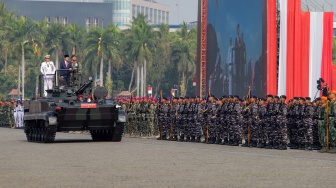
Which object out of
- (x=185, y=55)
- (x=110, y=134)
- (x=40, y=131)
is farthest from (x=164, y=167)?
(x=185, y=55)

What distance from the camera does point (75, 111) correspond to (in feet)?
104

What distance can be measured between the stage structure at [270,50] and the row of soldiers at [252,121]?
13789 millimetres

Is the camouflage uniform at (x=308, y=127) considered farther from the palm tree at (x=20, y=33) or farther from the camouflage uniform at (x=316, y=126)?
the palm tree at (x=20, y=33)

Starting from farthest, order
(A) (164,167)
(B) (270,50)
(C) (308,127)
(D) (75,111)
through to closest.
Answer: (B) (270,50) → (D) (75,111) → (C) (308,127) → (A) (164,167)

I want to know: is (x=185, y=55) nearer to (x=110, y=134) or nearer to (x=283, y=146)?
(x=110, y=134)

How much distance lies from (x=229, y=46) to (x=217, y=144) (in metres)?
24.3

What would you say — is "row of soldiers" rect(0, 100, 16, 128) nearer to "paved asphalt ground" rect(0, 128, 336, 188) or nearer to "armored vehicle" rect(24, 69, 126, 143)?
"armored vehicle" rect(24, 69, 126, 143)

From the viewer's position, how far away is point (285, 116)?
28.1m

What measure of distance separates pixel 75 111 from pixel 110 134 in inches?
81.0

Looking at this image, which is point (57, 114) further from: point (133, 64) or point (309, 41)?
point (133, 64)

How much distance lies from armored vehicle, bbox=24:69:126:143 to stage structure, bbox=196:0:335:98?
18.7 metres

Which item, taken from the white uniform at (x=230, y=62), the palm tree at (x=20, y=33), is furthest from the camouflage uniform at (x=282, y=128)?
the palm tree at (x=20, y=33)

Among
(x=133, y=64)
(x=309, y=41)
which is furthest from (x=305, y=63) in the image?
(x=133, y=64)

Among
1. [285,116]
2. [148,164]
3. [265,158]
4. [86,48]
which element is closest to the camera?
[148,164]
